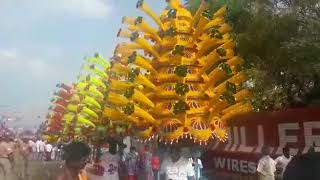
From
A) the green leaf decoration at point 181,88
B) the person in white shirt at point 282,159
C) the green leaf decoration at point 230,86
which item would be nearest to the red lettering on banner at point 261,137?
the person in white shirt at point 282,159

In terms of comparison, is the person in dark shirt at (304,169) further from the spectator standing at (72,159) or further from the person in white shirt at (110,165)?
the person in white shirt at (110,165)

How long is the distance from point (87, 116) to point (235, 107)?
8141 mm

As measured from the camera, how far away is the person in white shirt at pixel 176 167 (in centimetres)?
1196

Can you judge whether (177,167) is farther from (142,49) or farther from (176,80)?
(142,49)

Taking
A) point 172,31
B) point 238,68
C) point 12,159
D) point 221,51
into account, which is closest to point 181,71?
point 172,31

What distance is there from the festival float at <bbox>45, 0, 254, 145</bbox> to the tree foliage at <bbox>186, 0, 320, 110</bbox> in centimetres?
79

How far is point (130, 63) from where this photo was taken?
495 inches

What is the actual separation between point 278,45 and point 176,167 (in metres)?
3.78

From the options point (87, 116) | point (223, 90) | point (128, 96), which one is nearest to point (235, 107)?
point (223, 90)

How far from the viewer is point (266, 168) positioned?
38.5 ft

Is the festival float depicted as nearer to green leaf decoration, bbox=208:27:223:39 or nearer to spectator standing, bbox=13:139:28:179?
green leaf decoration, bbox=208:27:223:39

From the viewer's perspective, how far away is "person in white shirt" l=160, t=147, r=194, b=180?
11961 millimetres

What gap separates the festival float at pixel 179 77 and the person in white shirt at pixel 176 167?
358 millimetres

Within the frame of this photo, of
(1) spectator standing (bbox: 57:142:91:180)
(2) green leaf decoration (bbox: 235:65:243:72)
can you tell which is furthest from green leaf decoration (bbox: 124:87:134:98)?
(1) spectator standing (bbox: 57:142:91:180)
